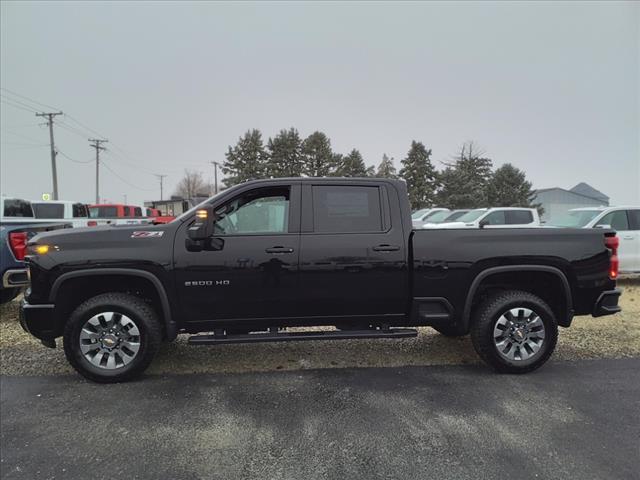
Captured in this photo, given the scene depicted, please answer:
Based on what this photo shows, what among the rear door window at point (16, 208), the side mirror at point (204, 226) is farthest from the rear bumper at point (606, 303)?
the rear door window at point (16, 208)

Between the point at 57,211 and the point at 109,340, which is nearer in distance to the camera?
the point at 109,340

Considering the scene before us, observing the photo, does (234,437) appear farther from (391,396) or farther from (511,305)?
(511,305)

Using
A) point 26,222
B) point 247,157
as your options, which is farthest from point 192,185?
point 26,222

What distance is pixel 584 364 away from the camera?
446 centimetres

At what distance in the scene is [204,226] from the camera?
3705 mm

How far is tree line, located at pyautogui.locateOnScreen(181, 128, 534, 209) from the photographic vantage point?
44.2 m

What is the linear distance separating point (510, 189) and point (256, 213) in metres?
45.5

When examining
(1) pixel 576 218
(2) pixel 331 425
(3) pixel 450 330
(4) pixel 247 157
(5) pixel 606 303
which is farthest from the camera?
(4) pixel 247 157

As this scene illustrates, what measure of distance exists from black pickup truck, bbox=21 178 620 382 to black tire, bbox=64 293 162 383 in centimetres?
1

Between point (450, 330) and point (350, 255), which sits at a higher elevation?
point (350, 255)

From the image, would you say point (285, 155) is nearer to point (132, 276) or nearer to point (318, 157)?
point (318, 157)

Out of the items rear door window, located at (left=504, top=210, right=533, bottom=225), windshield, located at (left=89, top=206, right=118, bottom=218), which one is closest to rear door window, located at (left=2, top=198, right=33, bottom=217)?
windshield, located at (left=89, top=206, right=118, bottom=218)

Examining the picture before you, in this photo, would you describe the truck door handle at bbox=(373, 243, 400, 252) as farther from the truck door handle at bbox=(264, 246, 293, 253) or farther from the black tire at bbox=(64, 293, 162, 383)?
the black tire at bbox=(64, 293, 162, 383)

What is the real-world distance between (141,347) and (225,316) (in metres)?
0.81
